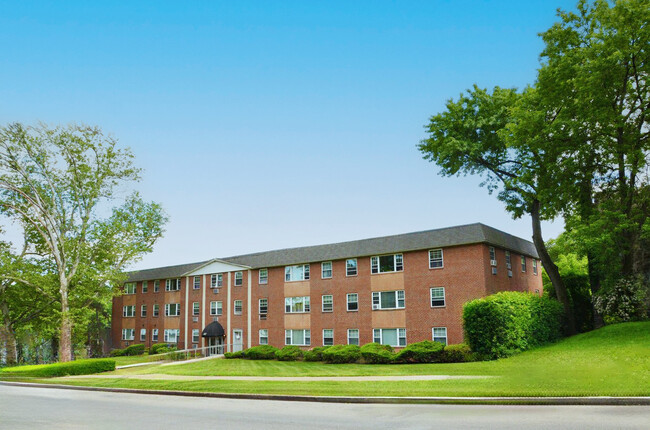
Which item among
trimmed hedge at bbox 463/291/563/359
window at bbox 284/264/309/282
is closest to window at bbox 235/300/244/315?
window at bbox 284/264/309/282

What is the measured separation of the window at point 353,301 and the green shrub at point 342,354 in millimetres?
4309

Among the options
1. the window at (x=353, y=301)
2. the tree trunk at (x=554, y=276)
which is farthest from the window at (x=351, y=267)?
the tree trunk at (x=554, y=276)

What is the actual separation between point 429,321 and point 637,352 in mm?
12690

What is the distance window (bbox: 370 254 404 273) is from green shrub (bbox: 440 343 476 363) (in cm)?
796

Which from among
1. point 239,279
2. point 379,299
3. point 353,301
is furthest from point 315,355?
point 239,279

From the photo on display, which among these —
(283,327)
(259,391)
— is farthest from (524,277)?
(259,391)

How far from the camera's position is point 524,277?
3534 cm

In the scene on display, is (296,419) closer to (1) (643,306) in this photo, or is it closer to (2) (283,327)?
(1) (643,306)

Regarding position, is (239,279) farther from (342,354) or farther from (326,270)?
(342,354)

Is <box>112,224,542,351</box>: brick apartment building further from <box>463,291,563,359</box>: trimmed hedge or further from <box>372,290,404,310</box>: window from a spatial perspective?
<box>463,291,563,359</box>: trimmed hedge

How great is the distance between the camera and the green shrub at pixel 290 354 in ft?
110

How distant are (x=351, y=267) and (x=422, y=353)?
10136 millimetres

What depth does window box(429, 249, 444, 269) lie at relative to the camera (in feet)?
103

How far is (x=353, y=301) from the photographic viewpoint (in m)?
34.8
